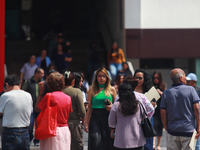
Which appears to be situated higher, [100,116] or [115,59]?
[115,59]

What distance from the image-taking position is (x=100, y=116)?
6.85 metres

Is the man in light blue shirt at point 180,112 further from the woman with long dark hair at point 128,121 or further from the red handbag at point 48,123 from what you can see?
the red handbag at point 48,123

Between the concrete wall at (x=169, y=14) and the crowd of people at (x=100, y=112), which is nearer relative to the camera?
the crowd of people at (x=100, y=112)

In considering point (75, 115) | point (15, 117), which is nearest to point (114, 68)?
point (75, 115)

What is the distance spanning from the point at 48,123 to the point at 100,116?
56.8 inches

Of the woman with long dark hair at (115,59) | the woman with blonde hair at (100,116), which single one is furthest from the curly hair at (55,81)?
the woman with long dark hair at (115,59)

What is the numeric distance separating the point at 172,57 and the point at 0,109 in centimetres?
1127

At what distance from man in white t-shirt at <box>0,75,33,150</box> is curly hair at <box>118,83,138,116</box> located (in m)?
1.66

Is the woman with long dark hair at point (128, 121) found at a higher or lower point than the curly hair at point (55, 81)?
lower

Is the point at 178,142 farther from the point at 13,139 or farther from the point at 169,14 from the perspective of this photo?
the point at 169,14

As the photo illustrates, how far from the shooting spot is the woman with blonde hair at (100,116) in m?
6.79

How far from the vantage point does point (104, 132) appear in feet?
22.4

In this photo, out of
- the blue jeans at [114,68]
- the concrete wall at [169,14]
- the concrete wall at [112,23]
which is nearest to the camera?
the blue jeans at [114,68]

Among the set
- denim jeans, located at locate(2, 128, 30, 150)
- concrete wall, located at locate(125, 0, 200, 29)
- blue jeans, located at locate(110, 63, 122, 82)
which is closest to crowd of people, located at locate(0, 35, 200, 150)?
denim jeans, located at locate(2, 128, 30, 150)
